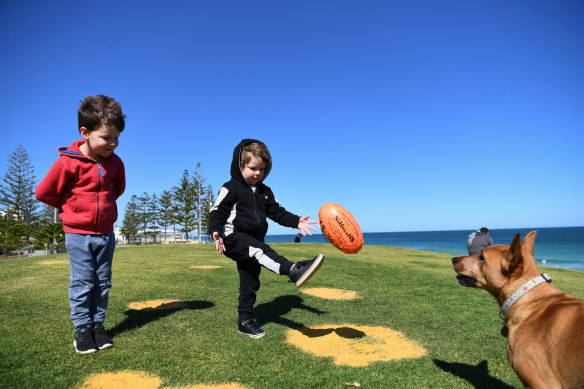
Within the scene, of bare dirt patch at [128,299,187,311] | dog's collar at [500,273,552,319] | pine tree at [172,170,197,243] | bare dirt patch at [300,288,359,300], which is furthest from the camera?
pine tree at [172,170,197,243]

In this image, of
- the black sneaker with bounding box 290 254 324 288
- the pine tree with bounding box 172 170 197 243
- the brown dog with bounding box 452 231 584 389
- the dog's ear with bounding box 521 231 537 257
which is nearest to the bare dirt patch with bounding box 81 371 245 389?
the black sneaker with bounding box 290 254 324 288

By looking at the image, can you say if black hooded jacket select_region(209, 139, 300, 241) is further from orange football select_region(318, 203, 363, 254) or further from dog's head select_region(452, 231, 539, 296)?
dog's head select_region(452, 231, 539, 296)

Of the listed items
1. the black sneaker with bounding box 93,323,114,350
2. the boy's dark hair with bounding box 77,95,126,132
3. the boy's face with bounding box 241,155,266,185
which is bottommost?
the black sneaker with bounding box 93,323,114,350

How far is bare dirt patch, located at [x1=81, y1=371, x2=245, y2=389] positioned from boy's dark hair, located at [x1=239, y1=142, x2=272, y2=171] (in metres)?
2.71

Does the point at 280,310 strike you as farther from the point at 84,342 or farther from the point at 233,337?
the point at 84,342

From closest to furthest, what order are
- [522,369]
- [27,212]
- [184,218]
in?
[522,369], [27,212], [184,218]

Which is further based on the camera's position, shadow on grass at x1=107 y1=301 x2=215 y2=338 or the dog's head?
shadow on grass at x1=107 y1=301 x2=215 y2=338

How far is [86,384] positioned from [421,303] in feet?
20.8

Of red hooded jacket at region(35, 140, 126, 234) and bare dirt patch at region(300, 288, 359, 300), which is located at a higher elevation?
red hooded jacket at region(35, 140, 126, 234)

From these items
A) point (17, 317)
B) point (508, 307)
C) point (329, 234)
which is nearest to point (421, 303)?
point (329, 234)

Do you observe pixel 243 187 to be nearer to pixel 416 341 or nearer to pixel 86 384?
pixel 86 384

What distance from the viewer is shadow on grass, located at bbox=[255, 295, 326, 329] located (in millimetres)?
5353

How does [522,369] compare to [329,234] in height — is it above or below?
below

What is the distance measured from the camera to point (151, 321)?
504 cm
